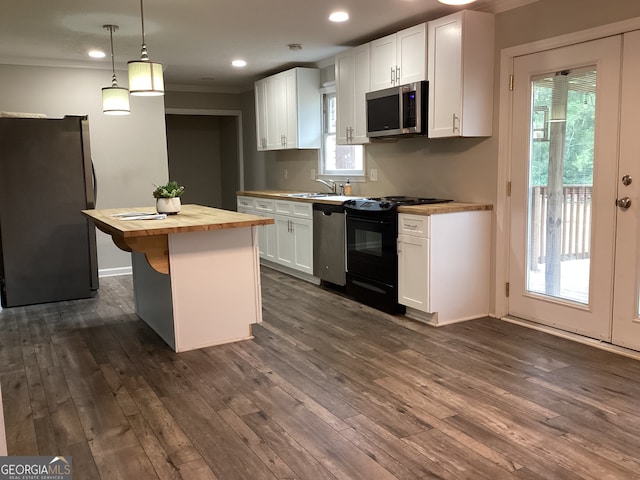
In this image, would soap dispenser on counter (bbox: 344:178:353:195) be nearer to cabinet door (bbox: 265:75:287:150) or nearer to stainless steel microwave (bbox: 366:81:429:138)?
stainless steel microwave (bbox: 366:81:429:138)

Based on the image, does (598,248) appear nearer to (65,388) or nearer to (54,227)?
(65,388)

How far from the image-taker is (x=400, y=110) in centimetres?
436

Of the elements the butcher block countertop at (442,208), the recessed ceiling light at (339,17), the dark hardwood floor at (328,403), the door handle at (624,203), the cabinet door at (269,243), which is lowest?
the dark hardwood floor at (328,403)

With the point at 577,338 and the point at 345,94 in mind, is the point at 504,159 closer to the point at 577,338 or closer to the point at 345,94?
the point at 577,338

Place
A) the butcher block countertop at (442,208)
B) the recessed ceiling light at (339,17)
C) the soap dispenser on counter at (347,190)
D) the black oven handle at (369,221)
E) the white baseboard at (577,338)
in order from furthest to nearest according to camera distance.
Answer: the soap dispenser on counter at (347,190) → the black oven handle at (369,221) → the recessed ceiling light at (339,17) → the butcher block countertop at (442,208) → the white baseboard at (577,338)

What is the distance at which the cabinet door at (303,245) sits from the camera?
216 inches

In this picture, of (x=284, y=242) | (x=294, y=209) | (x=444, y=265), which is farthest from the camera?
(x=284, y=242)

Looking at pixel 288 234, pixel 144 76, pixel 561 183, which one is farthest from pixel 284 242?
pixel 561 183

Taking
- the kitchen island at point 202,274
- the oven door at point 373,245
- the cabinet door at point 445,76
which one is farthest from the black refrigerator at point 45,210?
the cabinet door at point 445,76

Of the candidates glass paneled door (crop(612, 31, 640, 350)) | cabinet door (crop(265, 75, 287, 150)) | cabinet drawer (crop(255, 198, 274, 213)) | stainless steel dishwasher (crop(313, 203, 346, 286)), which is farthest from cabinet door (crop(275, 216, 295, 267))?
glass paneled door (crop(612, 31, 640, 350))

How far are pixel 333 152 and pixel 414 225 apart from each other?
2.39 m

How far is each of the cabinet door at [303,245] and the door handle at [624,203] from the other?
2.81 meters

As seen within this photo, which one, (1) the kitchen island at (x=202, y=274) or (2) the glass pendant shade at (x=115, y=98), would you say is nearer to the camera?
(1) the kitchen island at (x=202, y=274)

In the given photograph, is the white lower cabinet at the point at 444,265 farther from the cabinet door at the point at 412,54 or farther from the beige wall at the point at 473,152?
the cabinet door at the point at 412,54
